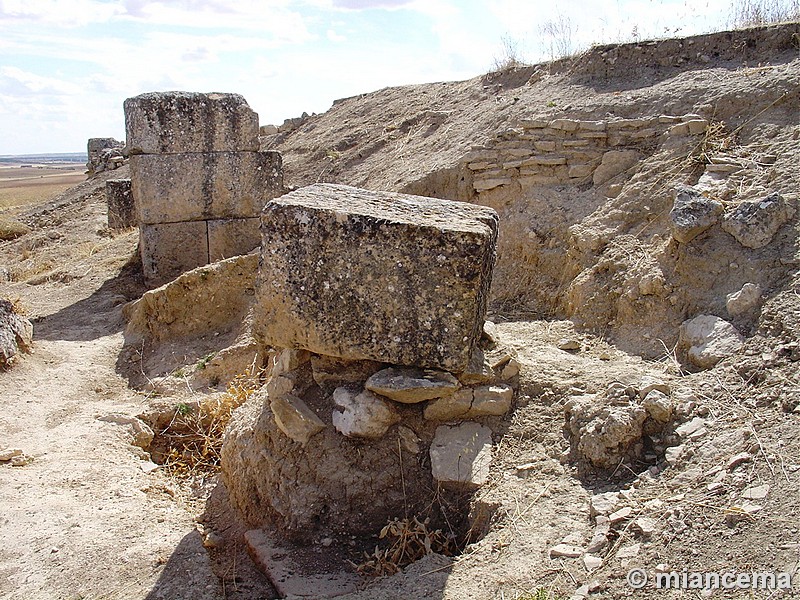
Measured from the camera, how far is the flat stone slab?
3077 mm

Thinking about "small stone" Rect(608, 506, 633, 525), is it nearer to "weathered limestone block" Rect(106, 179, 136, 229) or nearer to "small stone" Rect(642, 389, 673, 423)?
"small stone" Rect(642, 389, 673, 423)

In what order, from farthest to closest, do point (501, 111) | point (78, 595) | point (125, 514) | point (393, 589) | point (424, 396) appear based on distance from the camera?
point (501, 111) < point (125, 514) < point (424, 396) < point (78, 595) < point (393, 589)

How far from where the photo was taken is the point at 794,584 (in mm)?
2188

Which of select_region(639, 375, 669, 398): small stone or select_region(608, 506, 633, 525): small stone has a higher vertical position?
select_region(639, 375, 669, 398): small stone

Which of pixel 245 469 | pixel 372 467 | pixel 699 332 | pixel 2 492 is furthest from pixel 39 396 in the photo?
pixel 699 332

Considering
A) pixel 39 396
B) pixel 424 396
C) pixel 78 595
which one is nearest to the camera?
pixel 78 595

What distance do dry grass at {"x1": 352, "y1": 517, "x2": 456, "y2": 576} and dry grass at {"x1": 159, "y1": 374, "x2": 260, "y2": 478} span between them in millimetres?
1698

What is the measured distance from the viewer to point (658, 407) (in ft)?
10.5

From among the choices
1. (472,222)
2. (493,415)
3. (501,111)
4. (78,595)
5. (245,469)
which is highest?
(501,111)

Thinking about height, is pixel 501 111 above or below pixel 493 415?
above

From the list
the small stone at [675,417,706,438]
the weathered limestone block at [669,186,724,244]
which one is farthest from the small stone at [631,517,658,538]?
the weathered limestone block at [669,186,724,244]

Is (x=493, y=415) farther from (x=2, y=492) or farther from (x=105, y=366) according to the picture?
(x=105, y=366)

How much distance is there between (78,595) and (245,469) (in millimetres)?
998

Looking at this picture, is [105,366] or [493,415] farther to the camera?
[105,366]
